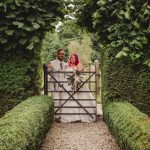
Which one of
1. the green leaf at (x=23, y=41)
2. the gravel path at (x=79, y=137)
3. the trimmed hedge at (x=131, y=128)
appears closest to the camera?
the trimmed hedge at (x=131, y=128)

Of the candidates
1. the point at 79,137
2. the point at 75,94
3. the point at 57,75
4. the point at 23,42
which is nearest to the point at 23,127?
the point at 79,137

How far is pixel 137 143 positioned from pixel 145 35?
514 centimetres

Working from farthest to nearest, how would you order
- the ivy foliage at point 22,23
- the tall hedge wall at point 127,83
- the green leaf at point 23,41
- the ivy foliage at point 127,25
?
the tall hedge wall at point 127,83 → the green leaf at point 23,41 → the ivy foliage at point 22,23 → the ivy foliage at point 127,25

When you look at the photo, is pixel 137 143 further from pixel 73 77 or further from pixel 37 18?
pixel 73 77

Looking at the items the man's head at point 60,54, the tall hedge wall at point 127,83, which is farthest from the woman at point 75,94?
the tall hedge wall at point 127,83

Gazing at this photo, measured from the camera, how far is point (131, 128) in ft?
23.0

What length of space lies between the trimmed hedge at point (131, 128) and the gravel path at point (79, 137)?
2.14 ft

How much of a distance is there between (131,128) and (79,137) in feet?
10.7

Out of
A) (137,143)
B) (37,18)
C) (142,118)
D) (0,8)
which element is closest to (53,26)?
(37,18)

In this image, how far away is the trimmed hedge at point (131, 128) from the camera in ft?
20.0

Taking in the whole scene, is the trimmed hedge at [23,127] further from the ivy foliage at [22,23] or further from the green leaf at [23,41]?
the ivy foliage at [22,23]

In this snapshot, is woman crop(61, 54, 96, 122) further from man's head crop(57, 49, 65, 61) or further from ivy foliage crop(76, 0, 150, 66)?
ivy foliage crop(76, 0, 150, 66)

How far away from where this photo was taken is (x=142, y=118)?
7539 millimetres

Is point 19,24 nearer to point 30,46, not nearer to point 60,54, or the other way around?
point 30,46
